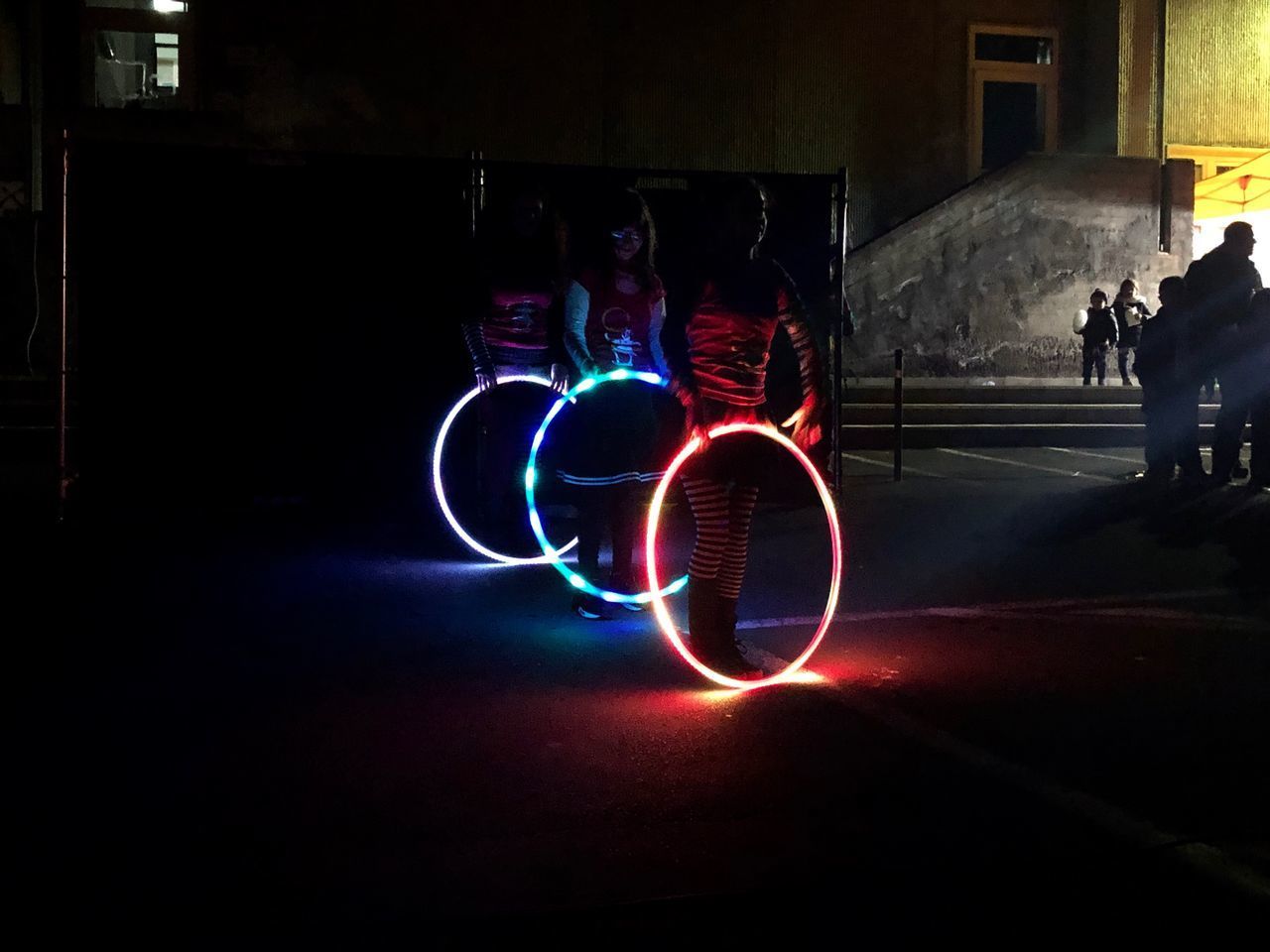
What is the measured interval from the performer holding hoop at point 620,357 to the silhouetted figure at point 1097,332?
1428cm

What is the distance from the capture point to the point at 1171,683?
5980 mm

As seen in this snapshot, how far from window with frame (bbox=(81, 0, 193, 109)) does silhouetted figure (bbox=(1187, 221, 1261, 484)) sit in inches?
598

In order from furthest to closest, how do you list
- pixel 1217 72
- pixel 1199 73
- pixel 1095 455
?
pixel 1217 72 → pixel 1199 73 → pixel 1095 455

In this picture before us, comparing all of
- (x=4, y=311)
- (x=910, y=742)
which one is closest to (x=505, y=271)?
(x=910, y=742)

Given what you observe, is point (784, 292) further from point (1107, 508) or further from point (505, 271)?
point (1107, 508)

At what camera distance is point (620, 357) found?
6.82 meters

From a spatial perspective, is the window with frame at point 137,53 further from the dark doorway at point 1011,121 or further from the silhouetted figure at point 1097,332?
the silhouetted figure at point 1097,332

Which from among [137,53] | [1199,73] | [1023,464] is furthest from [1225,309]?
[137,53]

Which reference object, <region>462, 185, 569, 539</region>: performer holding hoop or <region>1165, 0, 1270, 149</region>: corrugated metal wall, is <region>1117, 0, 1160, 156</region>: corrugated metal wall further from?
<region>462, 185, 569, 539</region>: performer holding hoop

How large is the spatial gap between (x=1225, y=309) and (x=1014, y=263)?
8.95 meters

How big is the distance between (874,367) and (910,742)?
1578 cm

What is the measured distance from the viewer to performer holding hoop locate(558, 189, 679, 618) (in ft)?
22.3

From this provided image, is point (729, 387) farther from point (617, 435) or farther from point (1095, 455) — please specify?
point (1095, 455)

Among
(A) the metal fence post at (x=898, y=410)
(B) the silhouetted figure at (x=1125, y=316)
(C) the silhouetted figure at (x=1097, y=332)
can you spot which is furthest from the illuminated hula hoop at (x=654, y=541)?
(B) the silhouetted figure at (x=1125, y=316)
